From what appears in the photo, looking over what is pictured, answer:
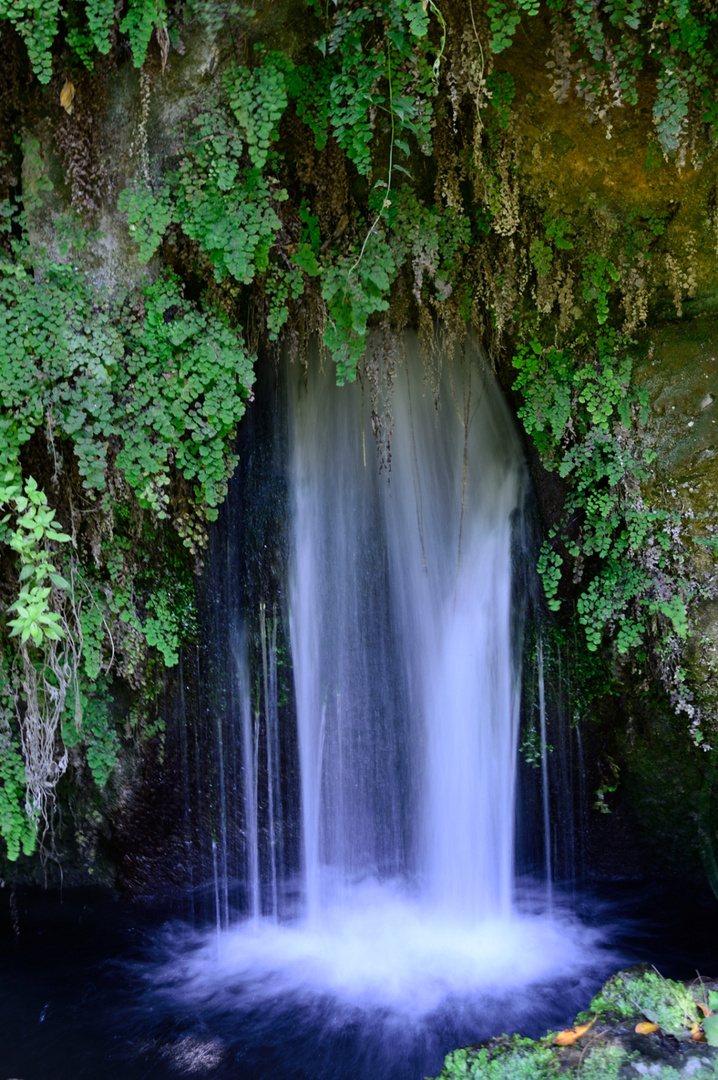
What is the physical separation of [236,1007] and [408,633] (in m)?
2.30

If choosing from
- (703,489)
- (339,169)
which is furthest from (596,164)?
(703,489)

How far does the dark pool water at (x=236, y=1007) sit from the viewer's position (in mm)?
3744

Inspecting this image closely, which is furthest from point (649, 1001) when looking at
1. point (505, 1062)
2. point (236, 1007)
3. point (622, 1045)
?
point (236, 1007)

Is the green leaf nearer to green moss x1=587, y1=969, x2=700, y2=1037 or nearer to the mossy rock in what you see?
the mossy rock

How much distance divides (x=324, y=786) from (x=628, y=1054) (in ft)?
9.66

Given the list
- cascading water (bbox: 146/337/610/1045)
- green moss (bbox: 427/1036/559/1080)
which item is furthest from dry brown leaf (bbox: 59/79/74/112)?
green moss (bbox: 427/1036/559/1080)

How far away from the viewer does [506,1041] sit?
8.92ft

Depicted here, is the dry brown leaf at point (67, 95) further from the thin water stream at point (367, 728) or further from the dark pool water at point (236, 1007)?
the dark pool water at point (236, 1007)

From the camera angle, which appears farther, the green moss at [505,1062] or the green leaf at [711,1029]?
the green moss at [505,1062]

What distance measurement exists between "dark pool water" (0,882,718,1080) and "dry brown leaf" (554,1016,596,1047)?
1313 millimetres

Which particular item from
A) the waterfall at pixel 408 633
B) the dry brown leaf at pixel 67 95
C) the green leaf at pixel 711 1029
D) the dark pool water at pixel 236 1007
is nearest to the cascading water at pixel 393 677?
the waterfall at pixel 408 633

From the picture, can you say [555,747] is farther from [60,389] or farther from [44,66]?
[44,66]

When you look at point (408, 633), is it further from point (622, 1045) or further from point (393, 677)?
point (622, 1045)

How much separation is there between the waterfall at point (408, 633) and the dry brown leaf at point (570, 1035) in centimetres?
235
